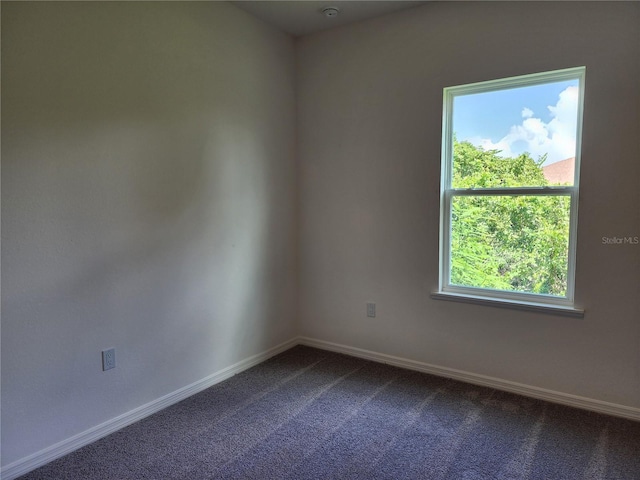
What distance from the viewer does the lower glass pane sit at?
2555mm

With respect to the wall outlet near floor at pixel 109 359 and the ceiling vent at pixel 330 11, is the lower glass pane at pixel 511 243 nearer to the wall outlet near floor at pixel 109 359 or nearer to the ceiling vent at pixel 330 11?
the ceiling vent at pixel 330 11

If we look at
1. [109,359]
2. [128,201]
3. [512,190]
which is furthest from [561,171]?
[109,359]

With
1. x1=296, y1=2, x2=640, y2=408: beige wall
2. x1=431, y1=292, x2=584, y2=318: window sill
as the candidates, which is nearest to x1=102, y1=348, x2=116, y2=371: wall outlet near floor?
x1=296, y1=2, x2=640, y2=408: beige wall

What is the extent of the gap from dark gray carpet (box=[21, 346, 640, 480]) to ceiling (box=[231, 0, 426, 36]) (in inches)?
105

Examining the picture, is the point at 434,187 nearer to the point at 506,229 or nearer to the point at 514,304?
the point at 506,229

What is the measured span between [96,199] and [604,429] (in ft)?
10.0

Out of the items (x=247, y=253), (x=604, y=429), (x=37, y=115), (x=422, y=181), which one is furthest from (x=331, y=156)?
(x=604, y=429)

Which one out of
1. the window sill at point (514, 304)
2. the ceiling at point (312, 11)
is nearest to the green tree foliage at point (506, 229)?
the window sill at point (514, 304)

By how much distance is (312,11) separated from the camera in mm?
2926

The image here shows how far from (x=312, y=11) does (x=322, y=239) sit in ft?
5.74

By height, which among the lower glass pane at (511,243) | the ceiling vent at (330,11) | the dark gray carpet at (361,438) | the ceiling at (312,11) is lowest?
the dark gray carpet at (361,438)

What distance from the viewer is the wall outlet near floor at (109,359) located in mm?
2188

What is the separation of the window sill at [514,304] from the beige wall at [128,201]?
1.44 meters

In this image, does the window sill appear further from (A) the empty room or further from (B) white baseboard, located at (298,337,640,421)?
(B) white baseboard, located at (298,337,640,421)
